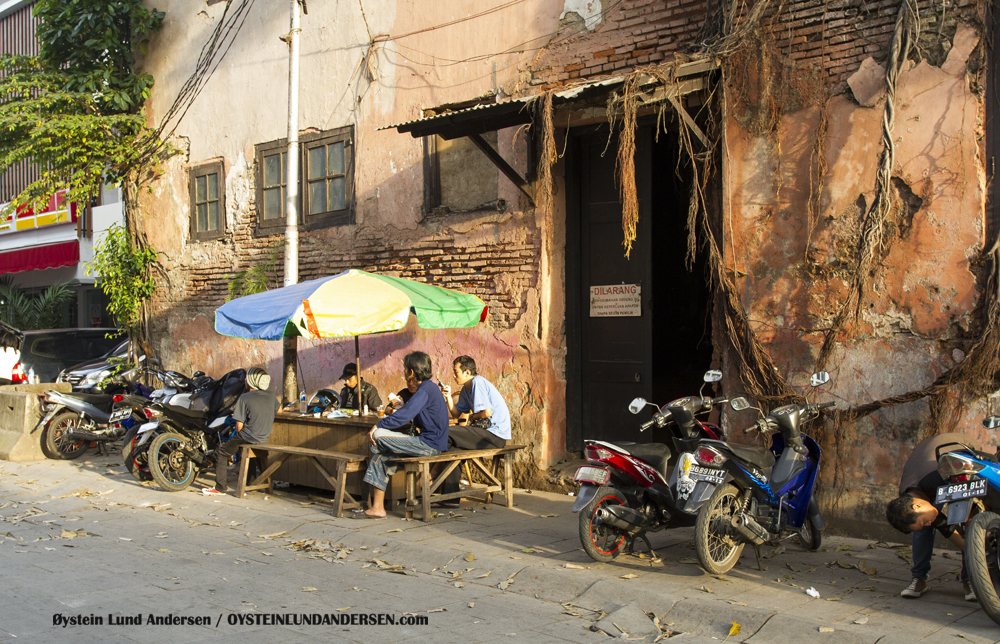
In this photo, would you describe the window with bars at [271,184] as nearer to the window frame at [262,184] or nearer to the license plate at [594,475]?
the window frame at [262,184]

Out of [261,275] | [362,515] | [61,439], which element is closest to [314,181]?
[261,275]

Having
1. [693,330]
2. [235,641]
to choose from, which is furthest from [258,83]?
[235,641]

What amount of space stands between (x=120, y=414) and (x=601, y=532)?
283 inches

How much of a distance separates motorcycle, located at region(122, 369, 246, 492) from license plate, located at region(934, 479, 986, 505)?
7.06m

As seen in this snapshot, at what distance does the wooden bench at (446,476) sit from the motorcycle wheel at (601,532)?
1965 mm

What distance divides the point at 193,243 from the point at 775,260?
9696 millimetres

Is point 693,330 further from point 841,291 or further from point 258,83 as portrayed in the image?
point 258,83

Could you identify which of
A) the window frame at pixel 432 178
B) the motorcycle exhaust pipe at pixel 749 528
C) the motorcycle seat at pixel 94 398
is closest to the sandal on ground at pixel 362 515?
the motorcycle exhaust pipe at pixel 749 528

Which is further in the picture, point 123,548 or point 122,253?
point 122,253

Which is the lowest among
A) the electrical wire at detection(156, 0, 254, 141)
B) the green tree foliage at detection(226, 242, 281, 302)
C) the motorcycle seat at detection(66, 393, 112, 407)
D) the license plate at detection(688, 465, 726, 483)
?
the motorcycle seat at detection(66, 393, 112, 407)

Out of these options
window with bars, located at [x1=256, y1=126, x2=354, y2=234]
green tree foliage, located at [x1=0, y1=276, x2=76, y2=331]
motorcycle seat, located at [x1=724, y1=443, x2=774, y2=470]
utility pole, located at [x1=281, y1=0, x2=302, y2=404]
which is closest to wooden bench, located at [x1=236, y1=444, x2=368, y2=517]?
utility pole, located at [x1=281, y1=0, x2=302, y2=404]

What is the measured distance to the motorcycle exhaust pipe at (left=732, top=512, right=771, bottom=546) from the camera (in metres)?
5.34

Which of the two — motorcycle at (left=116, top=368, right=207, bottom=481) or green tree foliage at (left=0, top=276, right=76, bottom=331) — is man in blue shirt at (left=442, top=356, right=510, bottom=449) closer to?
motorcycle at (left=116, top=368, right=207, bottom=481)

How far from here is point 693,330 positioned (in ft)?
36.9
